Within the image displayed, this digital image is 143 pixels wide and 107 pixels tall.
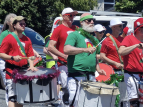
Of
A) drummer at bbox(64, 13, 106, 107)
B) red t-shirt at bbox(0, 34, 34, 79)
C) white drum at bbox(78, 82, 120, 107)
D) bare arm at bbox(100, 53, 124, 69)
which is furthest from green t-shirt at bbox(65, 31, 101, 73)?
bare arm at bbox(100, 53, 124, 69)

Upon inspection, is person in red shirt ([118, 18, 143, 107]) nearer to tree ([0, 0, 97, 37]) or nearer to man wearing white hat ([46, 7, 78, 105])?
man wearing white hat ([46, 7, 78, 105])

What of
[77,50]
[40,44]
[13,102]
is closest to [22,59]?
[13,102]

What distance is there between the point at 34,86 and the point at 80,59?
81 centimetres

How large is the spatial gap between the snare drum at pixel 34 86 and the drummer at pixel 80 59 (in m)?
0.33

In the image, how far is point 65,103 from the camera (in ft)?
19.6

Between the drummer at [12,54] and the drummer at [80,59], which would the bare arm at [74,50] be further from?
the drummer at [12,54]

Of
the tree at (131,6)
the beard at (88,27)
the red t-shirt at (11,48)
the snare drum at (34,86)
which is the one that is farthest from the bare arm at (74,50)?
the tree at (131,6)

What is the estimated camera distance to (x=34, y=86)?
5.22 m

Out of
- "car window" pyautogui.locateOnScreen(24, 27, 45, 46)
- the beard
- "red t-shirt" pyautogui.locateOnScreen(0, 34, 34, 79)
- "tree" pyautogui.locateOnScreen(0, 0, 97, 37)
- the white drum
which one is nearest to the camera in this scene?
the white drum

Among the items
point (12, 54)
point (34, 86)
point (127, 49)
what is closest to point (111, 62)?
point (127, 49)

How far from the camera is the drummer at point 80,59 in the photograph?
5.14 metres

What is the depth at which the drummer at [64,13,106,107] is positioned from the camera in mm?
5145

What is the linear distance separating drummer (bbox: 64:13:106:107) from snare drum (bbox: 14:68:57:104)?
0.33m

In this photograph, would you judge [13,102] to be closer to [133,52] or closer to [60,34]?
[60,34]
